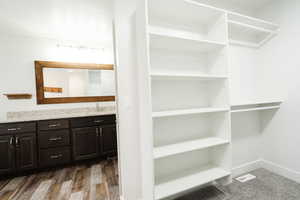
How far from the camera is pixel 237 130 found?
2.11 meters

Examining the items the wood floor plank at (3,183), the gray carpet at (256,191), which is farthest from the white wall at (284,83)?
the wood floor plank at (3,183)

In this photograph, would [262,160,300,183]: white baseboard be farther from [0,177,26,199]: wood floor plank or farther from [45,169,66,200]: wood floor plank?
[0,177,26,199]: wood floor plank

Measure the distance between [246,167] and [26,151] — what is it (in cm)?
363

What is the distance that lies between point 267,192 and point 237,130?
2.62 feet

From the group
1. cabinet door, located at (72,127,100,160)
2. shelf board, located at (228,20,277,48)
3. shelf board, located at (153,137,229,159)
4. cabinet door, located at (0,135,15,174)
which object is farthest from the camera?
cabinet door, located at (72,127,100,160)

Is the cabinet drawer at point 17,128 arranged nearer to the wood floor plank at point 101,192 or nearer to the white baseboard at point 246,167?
the wood floor plank at point 101,192

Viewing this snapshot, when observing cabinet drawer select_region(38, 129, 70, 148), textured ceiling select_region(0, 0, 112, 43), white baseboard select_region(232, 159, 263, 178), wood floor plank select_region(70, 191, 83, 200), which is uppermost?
textured ceiling select_region(0, 0, 112, 43)

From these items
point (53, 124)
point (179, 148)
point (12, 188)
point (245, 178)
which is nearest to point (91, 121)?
point (53, 124)

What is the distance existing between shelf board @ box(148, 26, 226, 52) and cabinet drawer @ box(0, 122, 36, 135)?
2.48 m

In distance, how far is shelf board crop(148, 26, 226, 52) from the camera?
1345 millimetres

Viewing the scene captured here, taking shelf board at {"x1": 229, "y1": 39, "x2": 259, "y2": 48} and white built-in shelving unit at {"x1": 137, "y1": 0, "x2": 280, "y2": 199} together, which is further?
shelf board at {"x1": 229, "y1": 39, "x2": 259, "y2": 48}

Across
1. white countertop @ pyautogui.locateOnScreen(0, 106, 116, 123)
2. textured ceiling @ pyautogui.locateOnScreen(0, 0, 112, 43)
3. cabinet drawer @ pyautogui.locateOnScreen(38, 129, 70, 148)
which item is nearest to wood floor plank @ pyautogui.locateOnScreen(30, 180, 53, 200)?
cabinet drawer @ pyautogui.locateOnScreen(38, 129, 70, 148)

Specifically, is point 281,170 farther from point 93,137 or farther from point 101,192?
point 93,137

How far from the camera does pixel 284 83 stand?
6.48 ft
